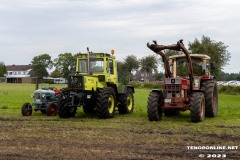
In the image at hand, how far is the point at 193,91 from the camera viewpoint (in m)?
13.6

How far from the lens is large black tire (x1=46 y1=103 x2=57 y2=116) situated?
15797 mm

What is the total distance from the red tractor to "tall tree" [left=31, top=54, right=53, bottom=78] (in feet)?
327

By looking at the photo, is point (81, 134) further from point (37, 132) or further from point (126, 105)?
point (126, 105)

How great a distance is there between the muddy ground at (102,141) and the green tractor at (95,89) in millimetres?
1824

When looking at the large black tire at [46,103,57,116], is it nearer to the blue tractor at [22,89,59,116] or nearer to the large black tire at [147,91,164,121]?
the blue tractor at [22,89,59,116]

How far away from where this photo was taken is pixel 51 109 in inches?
627

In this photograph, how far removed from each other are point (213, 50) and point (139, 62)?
3653 centimetres

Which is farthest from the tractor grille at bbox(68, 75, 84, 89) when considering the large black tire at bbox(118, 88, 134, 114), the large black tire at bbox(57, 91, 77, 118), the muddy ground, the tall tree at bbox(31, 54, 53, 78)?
the tall tree at bbox(31, 54, 53, 78)

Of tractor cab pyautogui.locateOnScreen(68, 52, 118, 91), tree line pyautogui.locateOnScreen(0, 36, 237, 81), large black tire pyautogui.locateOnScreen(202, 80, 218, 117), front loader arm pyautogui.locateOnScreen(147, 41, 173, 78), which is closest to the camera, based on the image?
front loader arm pyautogui.locateOnScreen(147, 41, 173, 78)

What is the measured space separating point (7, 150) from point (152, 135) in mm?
3809

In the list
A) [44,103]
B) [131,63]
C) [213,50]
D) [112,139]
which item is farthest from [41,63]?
[112,139]

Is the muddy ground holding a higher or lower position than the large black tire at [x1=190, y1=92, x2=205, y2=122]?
lower

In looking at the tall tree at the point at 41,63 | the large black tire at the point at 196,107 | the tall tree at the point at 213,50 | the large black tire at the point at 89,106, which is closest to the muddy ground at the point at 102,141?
the large black tire at the point at 196,107

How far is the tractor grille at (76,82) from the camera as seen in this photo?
47.7 ft
